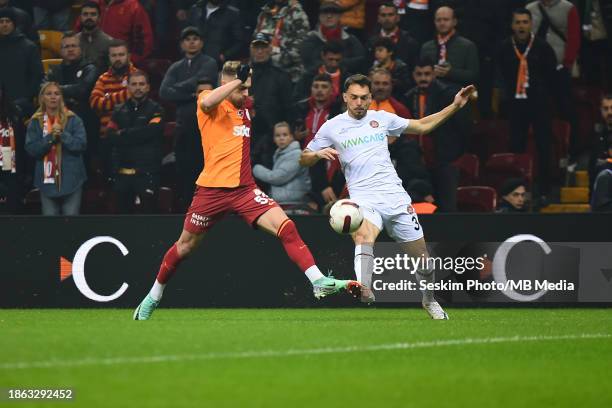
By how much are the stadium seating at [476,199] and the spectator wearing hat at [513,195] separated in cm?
79

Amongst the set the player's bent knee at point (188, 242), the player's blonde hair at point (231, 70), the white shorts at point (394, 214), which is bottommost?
the player's bent knee at point (188, 242)

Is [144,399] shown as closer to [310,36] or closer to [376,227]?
[376,227]

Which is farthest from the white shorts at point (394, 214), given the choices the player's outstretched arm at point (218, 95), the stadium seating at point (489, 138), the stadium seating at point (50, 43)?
the stadium seating at point (50, 43)

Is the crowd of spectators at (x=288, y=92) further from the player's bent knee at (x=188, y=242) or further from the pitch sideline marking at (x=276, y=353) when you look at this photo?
the pitch sideline marking at (x=276, y=353)

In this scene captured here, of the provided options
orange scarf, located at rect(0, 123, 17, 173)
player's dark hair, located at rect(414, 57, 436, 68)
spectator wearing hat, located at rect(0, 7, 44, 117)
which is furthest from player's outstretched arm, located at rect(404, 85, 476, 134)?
spectator wearing hat, located at rect(0, 7, 44, 117)

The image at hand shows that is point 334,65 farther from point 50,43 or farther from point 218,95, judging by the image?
point 218,95

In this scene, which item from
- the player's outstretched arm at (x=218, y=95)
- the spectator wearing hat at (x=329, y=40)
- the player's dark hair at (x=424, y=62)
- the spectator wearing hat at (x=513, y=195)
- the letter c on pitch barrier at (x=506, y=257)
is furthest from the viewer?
the spectator wearing hat at (x=329, y=40)

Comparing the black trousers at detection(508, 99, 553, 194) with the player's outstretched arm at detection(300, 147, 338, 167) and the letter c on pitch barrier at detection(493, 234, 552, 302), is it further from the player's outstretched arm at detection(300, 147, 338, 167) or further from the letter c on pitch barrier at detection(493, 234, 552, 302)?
the player's outstretched arm at detection(300, 147, 338, 167)

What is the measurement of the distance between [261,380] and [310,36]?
33.7 feet

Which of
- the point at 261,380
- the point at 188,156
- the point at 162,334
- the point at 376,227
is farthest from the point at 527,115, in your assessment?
the point at 261,380

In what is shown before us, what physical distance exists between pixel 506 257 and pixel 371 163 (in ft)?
10.4

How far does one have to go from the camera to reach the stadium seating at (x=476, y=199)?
55.2 feet

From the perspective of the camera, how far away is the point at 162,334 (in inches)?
397

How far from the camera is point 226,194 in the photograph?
12.0 metres
